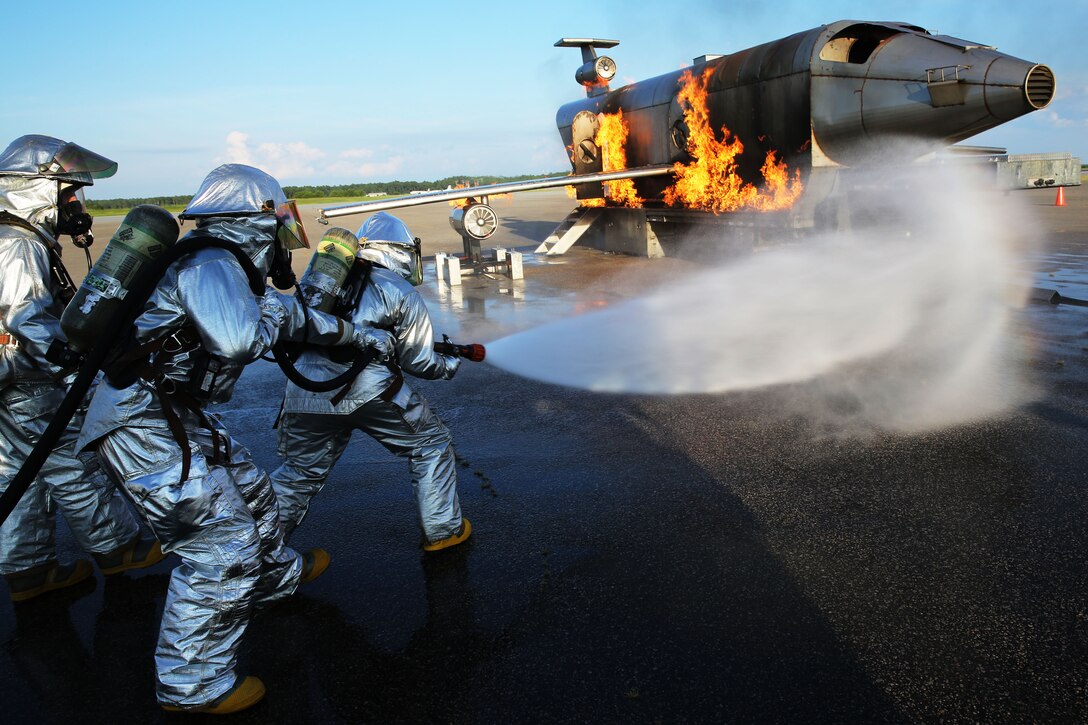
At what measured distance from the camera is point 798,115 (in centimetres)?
918

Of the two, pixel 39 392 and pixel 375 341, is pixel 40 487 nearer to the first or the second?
pixel 39 392

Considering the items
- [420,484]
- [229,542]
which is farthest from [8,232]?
[420,484]

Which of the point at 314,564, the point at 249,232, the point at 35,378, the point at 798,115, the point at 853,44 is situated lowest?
the point at 314,564

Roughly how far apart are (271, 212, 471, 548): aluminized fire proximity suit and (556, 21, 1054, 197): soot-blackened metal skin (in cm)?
702

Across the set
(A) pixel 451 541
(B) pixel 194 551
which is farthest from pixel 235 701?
(A) pixel 451 541

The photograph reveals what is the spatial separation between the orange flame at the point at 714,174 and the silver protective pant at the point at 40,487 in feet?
28.9

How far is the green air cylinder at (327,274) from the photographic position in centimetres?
332

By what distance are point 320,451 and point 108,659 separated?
4.03ft

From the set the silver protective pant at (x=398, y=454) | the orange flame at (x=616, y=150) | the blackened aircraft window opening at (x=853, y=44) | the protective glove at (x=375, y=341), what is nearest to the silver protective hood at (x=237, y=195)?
the protective glove at (x=375, y=341)

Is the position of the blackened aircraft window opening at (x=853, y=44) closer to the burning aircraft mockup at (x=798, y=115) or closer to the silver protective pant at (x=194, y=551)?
the burning aircraft mockup at (x=798, y=115)

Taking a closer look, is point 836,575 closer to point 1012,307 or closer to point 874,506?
point 874,506

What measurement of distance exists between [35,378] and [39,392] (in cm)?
9

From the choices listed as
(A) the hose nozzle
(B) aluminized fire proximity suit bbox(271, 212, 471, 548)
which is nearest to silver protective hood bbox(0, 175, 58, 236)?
(B) aluminized fire proximity suit bbox(271, 212, 471, 548)

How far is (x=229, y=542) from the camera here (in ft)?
8.57
